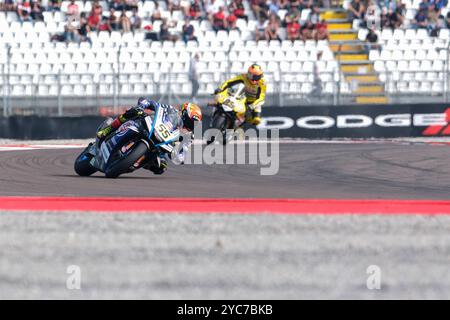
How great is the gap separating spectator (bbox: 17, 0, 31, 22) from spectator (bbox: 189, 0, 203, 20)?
14.2 ft

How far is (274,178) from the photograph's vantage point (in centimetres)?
1311

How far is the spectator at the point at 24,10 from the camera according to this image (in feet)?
87.4

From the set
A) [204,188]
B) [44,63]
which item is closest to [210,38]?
[44,63]

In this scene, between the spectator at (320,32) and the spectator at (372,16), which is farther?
the spectator at (372,16)

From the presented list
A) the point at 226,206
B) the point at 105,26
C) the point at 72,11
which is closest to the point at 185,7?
the point at 105,26

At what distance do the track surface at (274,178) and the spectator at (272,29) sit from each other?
811 cm

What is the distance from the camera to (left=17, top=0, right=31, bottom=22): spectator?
26.6 metres

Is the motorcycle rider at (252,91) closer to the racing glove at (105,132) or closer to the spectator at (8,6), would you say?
the racing glove at (105,132)

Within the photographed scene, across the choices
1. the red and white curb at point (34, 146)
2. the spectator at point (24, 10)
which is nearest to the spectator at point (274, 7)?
the spectator at point (24, 10)

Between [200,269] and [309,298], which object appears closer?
[309,298]

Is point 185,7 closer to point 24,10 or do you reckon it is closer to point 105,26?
point 105,26
